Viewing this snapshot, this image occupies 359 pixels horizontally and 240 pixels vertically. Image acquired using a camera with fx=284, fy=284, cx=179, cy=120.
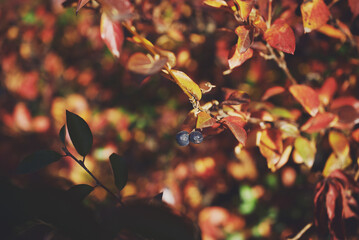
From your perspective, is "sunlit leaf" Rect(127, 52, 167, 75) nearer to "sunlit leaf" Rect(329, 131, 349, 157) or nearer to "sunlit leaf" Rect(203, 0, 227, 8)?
"sunlit leaf" Rect(203, 0, 227, 8)

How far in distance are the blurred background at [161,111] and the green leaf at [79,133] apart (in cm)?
39

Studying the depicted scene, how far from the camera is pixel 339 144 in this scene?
2.72 ft

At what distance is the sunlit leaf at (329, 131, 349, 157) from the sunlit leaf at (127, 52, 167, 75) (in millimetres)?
593

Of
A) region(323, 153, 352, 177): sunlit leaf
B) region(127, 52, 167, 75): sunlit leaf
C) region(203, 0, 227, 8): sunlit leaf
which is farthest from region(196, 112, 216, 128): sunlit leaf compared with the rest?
region(323, 153, 352, 177): sunlit leaf

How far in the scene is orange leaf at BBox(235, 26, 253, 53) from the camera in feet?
2.05

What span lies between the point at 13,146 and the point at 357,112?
1724 millimetres

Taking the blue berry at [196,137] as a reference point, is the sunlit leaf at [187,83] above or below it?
above

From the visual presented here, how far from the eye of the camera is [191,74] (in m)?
1.39

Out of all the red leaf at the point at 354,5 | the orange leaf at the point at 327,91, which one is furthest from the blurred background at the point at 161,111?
the red leaf at the point at 354,5

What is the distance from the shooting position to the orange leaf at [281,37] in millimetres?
646

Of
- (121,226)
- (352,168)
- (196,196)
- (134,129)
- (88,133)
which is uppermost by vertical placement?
(88,133)

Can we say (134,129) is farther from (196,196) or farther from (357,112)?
(357,112)

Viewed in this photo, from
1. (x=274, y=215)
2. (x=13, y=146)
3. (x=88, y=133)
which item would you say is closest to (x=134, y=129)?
(x=13, y=146)

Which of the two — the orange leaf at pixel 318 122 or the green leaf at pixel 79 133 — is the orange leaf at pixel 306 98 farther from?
the green leaf at pixel 79 133
